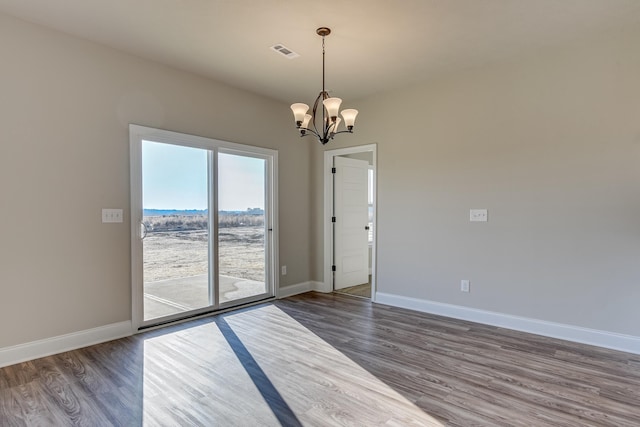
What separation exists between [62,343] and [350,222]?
3879mm

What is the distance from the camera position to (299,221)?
17.1 feet

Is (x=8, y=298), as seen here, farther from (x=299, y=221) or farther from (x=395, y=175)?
(x=395, y=175)

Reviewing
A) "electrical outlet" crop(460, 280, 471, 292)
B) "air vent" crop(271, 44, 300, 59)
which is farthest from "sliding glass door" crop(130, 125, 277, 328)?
"electrical outlet" crop(460, 280, 471, 292)

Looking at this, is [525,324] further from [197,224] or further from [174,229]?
[174,229]

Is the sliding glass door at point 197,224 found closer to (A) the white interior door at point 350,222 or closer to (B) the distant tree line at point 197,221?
(B) the distant tree line at point 197,221

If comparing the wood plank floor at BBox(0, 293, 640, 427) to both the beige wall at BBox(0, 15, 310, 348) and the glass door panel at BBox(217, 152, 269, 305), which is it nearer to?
the beige wall at BBox(0, 15, 310, 348)

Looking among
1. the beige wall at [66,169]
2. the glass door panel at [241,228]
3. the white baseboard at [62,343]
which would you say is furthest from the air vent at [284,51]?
the white baseboard at [62,343]

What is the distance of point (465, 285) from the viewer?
3932 mm

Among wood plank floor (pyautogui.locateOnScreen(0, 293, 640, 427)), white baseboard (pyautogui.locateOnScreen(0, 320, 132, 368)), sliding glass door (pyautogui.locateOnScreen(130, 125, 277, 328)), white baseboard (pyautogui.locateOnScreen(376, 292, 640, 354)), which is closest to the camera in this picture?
wood plank floor (pyautogui.locateOnScreen(0, 293, 640, 427))

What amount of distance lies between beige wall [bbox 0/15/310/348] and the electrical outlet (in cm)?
365

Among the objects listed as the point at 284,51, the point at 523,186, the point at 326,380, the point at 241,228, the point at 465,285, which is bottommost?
the point at 326,380

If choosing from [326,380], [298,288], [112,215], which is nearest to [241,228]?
[298,288]

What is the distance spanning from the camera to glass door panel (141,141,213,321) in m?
3.59

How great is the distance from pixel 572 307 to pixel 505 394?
1579 millimetres
